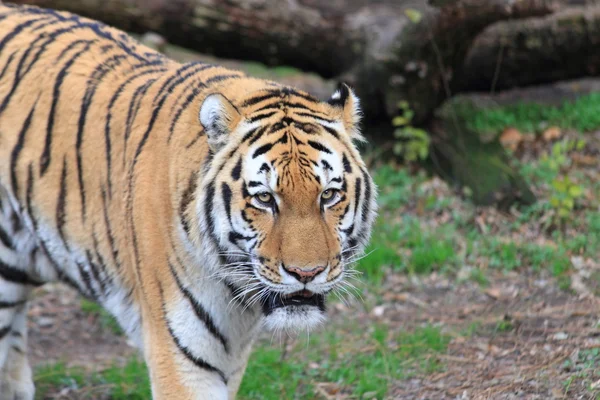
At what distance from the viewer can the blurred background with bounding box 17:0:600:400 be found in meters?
4.26

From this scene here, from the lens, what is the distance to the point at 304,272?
2.74 m

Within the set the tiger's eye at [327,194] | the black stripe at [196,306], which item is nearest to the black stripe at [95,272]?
the black stripe at [196,306]

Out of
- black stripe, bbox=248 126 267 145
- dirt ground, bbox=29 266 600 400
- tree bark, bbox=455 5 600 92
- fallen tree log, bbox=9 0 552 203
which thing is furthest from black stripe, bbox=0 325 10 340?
tree bark, bbox=455 5 600 92

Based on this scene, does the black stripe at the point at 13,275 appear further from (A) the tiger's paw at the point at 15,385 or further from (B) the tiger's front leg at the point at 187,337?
(B) the tiger's front leg at the point at 187,337

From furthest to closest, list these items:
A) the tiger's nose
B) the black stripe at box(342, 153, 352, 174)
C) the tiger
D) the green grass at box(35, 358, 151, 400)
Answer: the green grass at box(35, 358, 151, 400) → the black stripe at box(342, 153, 352, 174) → the tiger → the tiger's nose

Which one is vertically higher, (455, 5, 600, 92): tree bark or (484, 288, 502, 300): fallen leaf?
(455, 5, 600, 92): tree bark

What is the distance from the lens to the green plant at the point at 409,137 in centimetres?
593

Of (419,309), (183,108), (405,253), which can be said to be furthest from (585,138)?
(183,108)

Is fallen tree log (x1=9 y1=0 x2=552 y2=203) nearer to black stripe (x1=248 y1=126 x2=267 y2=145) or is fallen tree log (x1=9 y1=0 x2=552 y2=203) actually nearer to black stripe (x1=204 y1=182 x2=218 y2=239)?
black stripe (x1=248 y1=126 x2=267 y2=145)

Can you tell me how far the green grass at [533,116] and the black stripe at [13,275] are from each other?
13.4ft

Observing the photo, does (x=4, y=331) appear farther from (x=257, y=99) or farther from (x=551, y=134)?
(x=551, y=134)

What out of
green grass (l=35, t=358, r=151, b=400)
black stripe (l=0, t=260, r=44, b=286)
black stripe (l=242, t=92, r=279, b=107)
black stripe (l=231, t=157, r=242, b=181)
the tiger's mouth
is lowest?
green grass (l=35, t=358, r=151, b=400)

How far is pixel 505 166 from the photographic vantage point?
5.94m

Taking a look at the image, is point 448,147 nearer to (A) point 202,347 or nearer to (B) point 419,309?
(B) point 419,309
